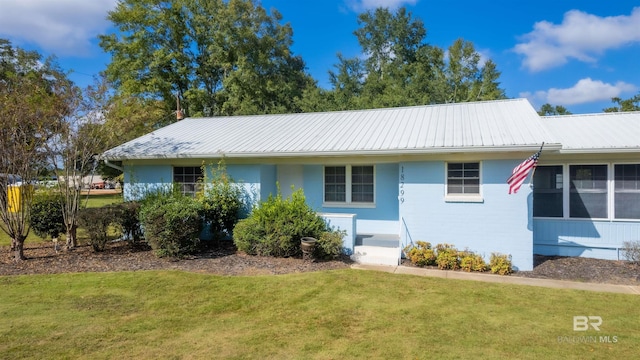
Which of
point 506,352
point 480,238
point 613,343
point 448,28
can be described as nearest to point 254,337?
point 506,352

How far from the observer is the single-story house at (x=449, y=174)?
8.00m

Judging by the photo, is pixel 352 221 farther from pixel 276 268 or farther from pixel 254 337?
pixel 254 337

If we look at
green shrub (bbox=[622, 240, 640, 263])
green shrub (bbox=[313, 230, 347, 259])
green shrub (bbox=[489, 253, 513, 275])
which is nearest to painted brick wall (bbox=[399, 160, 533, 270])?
green shrub (bbox=[489, 253, 513, 275])

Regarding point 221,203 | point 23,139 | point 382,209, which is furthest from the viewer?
point 382,209

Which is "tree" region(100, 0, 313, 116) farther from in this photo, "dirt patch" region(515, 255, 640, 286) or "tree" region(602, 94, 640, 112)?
"tree" region(602, 94, 640, 112)

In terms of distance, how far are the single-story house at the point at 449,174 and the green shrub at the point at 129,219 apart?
168cm

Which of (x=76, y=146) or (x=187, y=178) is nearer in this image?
(x=76, y=146)

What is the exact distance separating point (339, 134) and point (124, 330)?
749 centimetres

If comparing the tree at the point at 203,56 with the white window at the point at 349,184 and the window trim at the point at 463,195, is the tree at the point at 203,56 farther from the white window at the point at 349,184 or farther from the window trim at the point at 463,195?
the window trim at the point at 463,195

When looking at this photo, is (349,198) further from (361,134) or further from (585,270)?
(585,270)

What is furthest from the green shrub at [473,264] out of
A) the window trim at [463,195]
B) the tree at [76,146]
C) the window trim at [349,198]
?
the tree at [76,146]

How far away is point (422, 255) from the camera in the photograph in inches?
317

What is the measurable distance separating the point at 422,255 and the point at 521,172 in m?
2.78

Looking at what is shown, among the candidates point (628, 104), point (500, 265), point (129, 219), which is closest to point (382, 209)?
point (500, 265)
